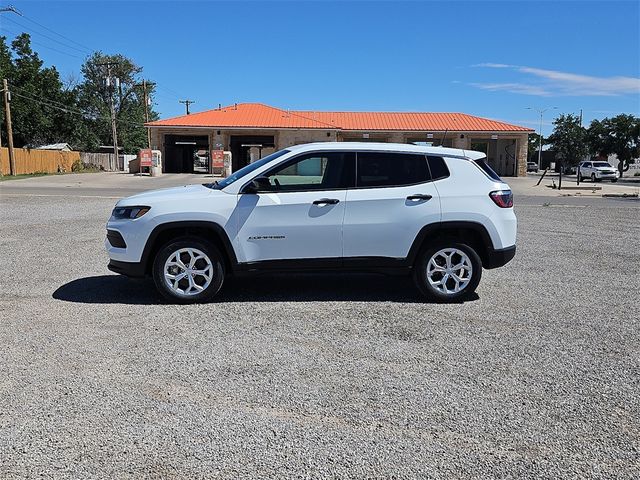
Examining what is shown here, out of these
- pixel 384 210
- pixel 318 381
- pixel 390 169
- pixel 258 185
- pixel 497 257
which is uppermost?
pixel 390 169

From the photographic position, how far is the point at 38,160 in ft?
165

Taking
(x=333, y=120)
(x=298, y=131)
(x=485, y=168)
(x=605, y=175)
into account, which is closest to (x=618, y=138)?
(x=605, y=175)

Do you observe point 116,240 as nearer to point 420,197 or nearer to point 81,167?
point 420,197

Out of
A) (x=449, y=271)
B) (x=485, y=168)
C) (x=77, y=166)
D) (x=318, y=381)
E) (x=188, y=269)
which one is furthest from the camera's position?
(x=77, y=166)

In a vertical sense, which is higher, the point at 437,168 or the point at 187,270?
the point at 437,168

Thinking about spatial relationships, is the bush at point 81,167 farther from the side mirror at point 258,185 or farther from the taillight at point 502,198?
the taillight at point 502,198

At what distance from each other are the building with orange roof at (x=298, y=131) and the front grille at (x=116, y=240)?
42410 millimetres

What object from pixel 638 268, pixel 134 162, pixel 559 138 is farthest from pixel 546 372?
pixel 559 138

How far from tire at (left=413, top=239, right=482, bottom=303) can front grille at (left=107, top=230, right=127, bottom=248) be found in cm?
326

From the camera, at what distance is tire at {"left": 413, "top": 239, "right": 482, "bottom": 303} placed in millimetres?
6680

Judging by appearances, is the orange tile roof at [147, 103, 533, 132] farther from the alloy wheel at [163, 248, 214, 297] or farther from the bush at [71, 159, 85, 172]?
the alloy wheel at [163, 248, 214, 297]

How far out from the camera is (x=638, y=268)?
897 cm

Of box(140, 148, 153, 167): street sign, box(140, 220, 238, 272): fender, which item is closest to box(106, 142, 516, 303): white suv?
box(140, 220, 238, 272): fender

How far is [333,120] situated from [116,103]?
49309 millimetres
